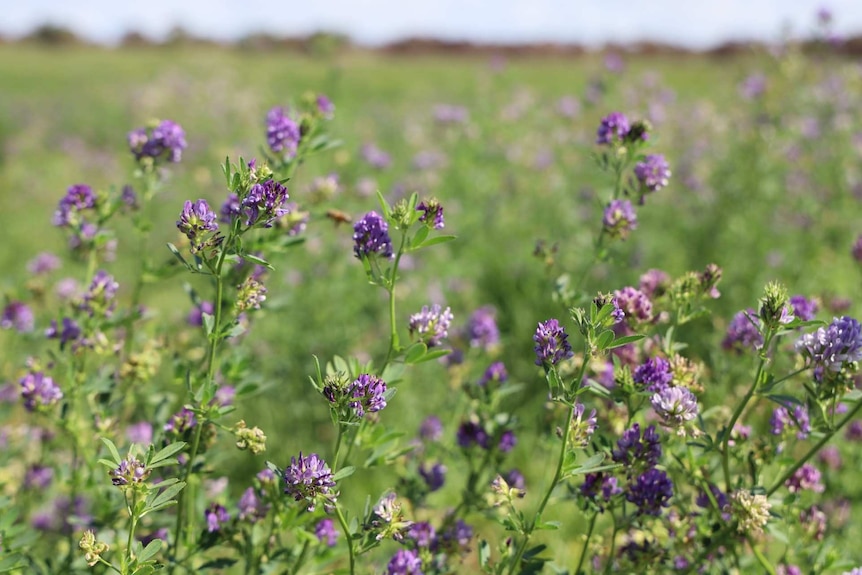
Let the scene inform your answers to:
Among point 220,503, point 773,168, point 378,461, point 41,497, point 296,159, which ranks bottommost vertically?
point 41,497

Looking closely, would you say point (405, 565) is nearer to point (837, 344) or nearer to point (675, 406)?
point (675, 406)

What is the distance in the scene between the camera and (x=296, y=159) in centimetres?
228

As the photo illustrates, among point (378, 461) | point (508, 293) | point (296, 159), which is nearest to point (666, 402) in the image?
point (378, 461)

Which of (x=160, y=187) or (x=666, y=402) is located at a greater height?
(x=160, y=187)

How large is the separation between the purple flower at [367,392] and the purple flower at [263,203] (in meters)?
0.39

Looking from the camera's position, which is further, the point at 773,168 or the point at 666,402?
the point at 773,168

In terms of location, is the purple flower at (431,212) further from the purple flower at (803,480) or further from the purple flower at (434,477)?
the purple flower at (803,480)

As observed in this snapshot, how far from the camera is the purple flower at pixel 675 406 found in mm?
1592

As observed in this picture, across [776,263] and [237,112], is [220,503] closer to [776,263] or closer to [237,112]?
[776,263]

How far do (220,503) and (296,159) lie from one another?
109 centimetres

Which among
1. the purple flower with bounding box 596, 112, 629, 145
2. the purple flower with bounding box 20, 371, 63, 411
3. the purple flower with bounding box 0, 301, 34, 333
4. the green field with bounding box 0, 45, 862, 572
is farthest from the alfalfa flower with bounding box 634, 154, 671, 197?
the purple flower with bounding box 0, 301, 34, 333

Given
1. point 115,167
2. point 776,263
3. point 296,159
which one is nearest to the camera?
point 296,159

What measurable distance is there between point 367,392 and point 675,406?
0.70m

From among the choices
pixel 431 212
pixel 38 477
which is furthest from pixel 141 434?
pixel 431 212
